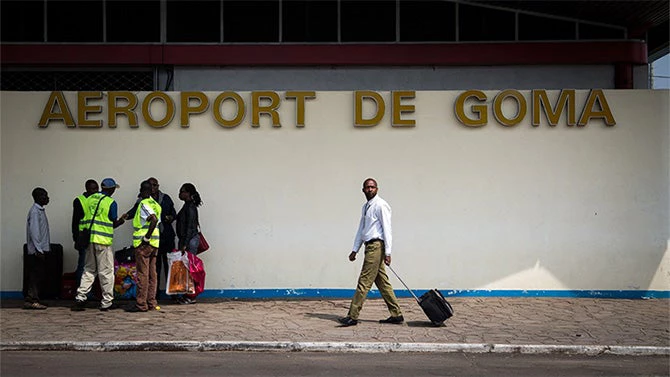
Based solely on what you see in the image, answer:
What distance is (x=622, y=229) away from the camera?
476 inches

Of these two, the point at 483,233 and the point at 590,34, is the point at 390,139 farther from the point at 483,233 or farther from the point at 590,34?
the point at 590,34

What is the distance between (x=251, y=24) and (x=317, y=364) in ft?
34.0

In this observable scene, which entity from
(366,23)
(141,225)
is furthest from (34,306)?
(366,23)

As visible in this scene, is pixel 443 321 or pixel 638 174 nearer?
pixel 443 321

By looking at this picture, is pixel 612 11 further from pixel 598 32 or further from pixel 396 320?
pixel 396 320

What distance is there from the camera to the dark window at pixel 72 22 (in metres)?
16.8

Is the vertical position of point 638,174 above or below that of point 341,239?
above

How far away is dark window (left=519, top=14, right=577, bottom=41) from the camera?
1684 cm

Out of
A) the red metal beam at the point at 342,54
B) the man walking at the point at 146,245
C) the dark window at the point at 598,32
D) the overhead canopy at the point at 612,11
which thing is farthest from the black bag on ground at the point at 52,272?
the dark window at the point at 598,32

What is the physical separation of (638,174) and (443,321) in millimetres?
4432

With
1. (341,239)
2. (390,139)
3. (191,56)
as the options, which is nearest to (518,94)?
(390,139)

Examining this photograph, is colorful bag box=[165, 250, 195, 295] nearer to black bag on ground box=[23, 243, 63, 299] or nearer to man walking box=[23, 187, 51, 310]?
man walking box=[23, 187, 51, 310]

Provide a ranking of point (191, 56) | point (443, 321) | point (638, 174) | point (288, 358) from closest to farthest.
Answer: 1. point (288, 358)
2. point (443, 321)
3. point (638, 174)
4. point (191, 56)

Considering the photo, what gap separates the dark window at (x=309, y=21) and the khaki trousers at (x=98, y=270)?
747cm
